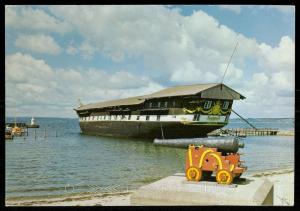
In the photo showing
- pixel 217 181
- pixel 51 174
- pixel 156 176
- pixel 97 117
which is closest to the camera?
pixel 217 181

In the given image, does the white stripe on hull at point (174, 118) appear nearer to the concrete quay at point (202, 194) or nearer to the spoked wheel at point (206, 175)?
the spoked wheel at point (206, 175)

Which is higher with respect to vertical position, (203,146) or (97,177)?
(203,146)

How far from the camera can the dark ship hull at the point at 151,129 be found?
38156mm

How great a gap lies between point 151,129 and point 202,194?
112 ft

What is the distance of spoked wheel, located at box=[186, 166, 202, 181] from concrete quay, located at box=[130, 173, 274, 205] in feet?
0.64

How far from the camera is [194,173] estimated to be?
9.26 meters

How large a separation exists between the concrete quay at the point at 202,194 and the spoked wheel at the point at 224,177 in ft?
0.52

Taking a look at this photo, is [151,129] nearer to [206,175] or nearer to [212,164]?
[206,175]

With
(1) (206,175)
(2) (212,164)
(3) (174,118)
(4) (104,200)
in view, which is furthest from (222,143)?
(3) (174,118)

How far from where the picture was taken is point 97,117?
185 feet

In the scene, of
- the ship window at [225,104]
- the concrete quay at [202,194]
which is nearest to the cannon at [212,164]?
the concrete quay at [202,194]
